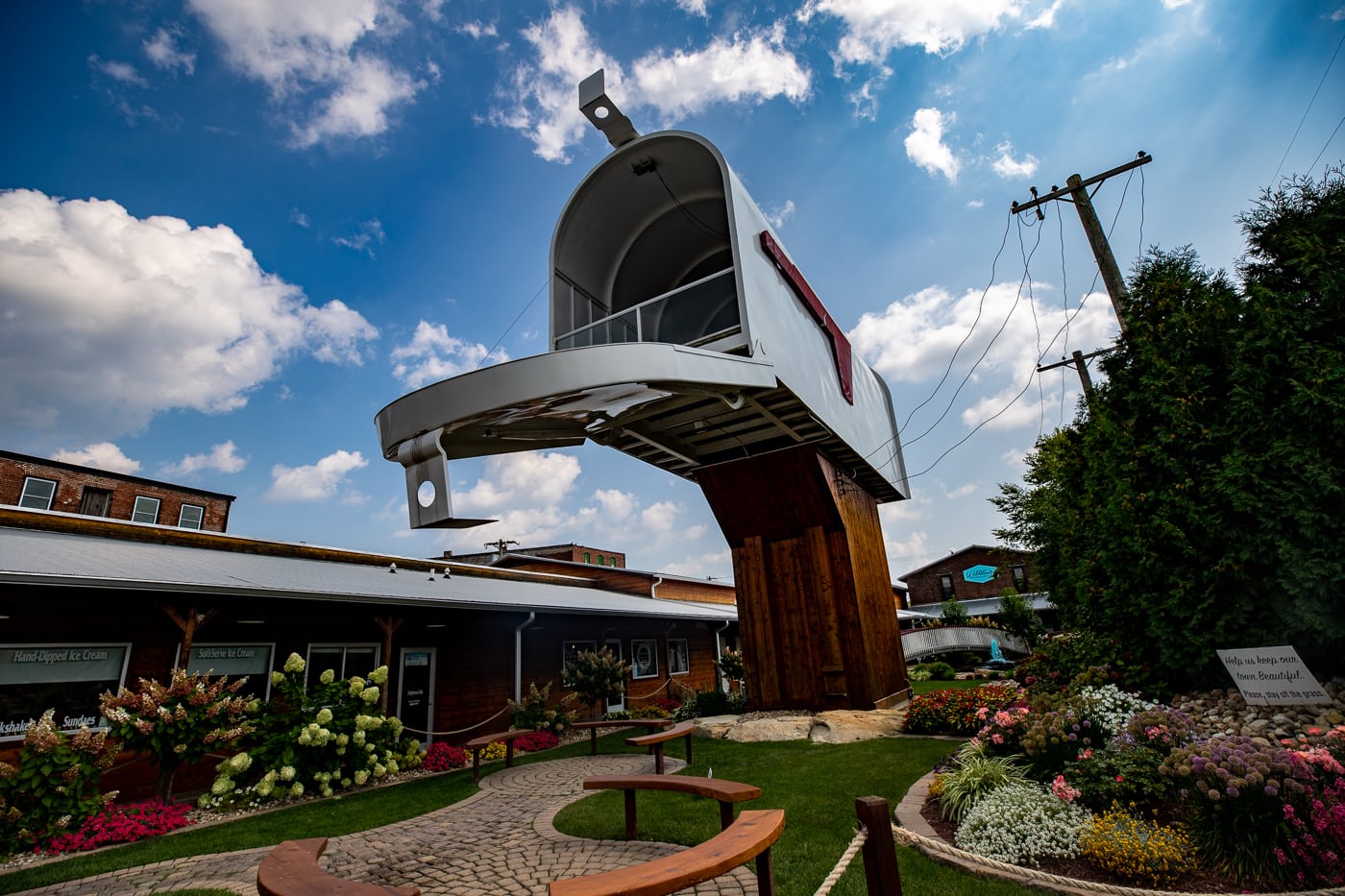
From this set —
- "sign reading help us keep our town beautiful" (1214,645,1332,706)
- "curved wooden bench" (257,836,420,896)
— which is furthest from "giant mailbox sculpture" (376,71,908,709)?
"sign reading help us keep our town beautiful" (1214,645,1332,706)

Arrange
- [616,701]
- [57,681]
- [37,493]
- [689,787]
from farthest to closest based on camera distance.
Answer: [37,493] < [616,701] < [57,681] < [689,787]

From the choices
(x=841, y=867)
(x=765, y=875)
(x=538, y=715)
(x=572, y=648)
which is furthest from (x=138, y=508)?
(x=841, y=867)

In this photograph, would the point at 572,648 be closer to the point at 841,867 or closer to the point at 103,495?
the point at 841,867

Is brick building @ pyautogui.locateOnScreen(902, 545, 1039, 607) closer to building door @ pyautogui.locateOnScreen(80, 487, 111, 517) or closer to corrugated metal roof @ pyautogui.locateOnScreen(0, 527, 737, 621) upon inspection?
corrugated metal roof @ pyautogui.locateOnScreen(0, 527, 737, 621)

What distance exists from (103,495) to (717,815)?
38.6 meters

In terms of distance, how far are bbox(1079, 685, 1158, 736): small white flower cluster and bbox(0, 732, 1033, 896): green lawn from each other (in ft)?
6.19

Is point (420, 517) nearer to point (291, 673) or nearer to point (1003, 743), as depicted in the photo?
point (291, 673)

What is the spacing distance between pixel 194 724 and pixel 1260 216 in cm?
1241

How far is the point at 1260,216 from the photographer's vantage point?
6141 mm

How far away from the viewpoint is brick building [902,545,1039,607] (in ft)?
135

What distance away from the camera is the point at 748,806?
620cm

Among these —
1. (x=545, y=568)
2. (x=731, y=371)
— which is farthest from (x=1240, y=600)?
(x=545, y=568)

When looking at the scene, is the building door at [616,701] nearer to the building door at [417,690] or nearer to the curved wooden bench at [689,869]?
the building door at [417,690]

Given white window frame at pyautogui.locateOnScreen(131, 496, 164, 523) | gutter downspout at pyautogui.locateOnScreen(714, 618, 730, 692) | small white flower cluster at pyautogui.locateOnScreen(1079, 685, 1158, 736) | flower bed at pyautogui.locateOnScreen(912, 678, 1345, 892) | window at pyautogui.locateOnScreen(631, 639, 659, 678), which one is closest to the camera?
flower bed at pyautogui.locateOnScreen(912, 678, 1345, 892)
